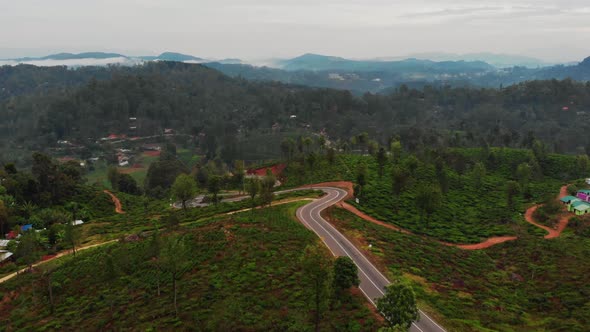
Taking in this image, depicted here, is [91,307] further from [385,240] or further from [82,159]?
[82,159]

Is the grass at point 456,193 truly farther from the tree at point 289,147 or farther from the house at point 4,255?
the house at point 4,255

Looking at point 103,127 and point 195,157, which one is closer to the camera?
point 195,157

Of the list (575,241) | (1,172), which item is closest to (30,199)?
(1,172)

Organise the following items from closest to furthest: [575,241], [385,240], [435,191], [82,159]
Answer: [385,240] → [575,241] → [435,191] → [82,159]

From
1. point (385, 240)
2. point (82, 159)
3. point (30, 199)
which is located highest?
point (385, 240)

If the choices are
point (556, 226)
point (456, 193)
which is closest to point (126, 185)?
point (456, 193)

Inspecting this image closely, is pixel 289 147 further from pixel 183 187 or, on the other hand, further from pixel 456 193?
pixel 183 187

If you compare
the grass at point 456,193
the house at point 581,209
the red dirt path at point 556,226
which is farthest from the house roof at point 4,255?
the house at point 581,209
